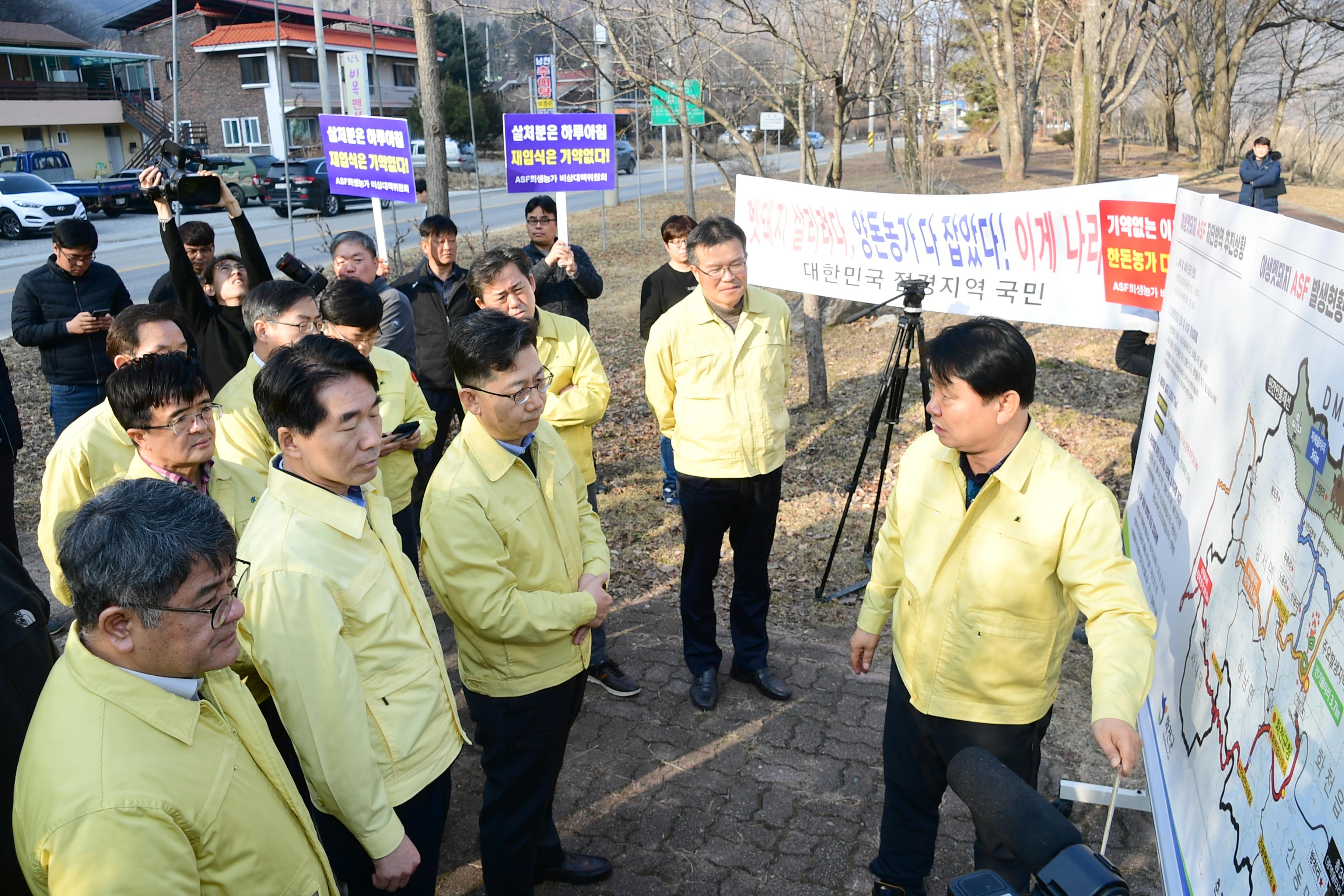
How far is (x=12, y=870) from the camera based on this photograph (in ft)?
6.81

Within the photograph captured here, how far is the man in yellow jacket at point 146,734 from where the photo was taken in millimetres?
1574

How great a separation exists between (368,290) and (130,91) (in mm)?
53548

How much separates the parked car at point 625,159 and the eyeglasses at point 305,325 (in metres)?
35.7

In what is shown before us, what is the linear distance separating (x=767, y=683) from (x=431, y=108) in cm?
695

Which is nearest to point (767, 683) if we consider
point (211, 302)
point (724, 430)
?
point (724, 430)

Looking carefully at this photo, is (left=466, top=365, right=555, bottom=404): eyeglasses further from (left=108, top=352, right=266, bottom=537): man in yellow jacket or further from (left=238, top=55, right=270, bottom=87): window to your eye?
(left=238, top=55, right=270, bottom=87): window

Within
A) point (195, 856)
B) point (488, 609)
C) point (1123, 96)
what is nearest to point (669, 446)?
point (488, 609)

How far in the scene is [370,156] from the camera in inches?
324

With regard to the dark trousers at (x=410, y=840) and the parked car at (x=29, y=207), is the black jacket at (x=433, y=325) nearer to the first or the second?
the dark trousers at (x=410, y=840)

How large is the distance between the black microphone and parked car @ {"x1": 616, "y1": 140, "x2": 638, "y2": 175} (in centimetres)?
3859

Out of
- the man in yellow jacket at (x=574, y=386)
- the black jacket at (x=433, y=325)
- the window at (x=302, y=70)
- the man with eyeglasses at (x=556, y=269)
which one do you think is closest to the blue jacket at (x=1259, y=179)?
the man with eyeglasses at (x=556, y=269)

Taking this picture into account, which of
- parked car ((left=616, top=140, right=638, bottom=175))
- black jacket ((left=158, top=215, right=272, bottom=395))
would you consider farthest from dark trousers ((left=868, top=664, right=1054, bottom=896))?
parked car ((left=616, top=140, right=638, bottom=175))

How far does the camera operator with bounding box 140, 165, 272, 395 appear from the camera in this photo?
16.7ft

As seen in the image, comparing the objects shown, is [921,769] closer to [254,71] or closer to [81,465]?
[81,465]
